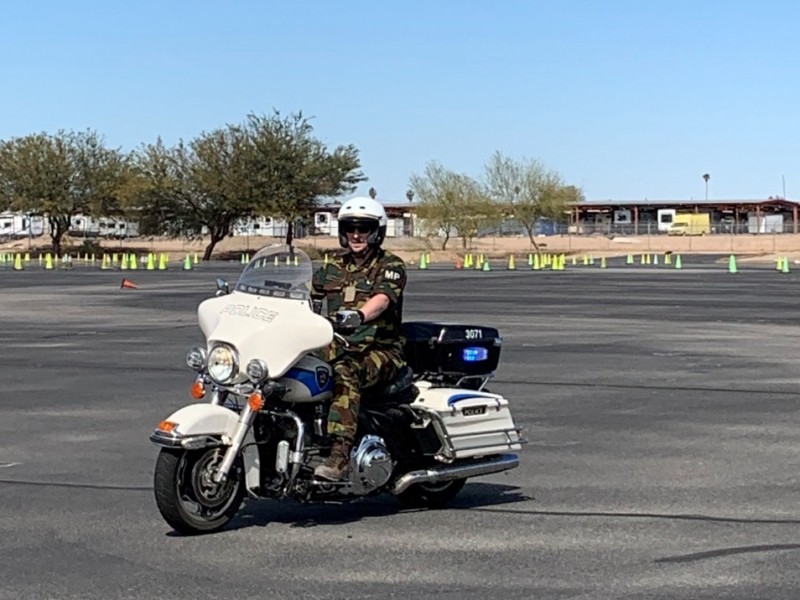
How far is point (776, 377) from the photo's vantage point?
15820mm

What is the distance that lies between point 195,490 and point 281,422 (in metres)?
0.61

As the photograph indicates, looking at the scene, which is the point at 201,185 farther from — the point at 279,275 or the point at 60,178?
the point at 279,275

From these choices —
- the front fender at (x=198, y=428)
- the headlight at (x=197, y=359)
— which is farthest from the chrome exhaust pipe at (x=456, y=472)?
the headlight at (x=197, y=359)

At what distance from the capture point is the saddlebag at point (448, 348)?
334 inches

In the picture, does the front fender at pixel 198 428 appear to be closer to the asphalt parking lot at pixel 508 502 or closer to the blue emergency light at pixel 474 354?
the asphalt parking lot at pixel 508 502

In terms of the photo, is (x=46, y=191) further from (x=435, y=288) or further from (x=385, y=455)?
(x=385, y=455)

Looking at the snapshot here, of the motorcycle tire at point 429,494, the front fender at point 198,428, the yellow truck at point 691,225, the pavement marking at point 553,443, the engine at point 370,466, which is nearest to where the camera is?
the front fender at point 198,428

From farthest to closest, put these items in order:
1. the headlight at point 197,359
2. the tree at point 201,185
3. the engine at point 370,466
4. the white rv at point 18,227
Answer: the white rv at point 18,227 < the tree at point 201,185 < the engine at point 370,466 < the headlight at point 197,359

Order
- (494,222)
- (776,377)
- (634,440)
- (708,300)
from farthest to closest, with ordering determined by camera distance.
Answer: (494,222), (708,300), (776,377), (634,440)

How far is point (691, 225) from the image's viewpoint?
11988 centimetres

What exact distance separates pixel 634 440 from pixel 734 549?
12.8 feet

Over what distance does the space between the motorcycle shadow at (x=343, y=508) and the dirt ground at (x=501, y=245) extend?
237 feet

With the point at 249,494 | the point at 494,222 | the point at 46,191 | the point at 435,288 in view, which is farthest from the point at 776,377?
the point at 494,222

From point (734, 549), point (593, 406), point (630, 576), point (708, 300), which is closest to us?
point (630, 576)
